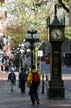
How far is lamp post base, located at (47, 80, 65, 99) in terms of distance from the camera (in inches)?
1166

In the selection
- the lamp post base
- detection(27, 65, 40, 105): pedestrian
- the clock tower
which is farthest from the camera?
the clock tower

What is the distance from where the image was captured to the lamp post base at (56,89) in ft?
97.2

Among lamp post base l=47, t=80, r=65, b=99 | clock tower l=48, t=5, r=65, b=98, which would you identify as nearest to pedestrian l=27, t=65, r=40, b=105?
lamp post base l=47, t=80, r=65, b=99

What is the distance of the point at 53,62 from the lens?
99.7 ft

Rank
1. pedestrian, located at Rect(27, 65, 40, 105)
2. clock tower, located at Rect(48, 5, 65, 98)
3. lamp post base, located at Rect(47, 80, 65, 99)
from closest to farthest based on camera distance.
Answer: pedestrian, located at Rect(27, 65, 40, 105) → lamp post base, located at Rect(47, 80, 65, 99) → clock tower, located at Rect(48, 5, 65, 98)

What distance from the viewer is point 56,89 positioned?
2970cm

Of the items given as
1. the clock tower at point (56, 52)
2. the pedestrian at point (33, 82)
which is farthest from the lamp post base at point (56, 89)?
the pedestrian at point (33, 82)

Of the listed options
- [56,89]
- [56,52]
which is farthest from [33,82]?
[56,52]

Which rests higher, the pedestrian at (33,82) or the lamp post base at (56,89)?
the pedestrian at (33,82)

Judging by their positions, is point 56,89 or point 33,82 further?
point 56,89

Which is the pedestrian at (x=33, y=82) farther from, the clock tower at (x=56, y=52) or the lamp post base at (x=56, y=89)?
the clock tower at (x=56, y=52)

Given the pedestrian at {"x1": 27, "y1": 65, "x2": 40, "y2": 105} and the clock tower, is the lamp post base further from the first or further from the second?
the pedestrian at {"x1": 27, "y1": 65, "x2": 40, "y2": 105}

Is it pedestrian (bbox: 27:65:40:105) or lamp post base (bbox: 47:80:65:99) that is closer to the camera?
pedestrian (bbox: 27:65:40:105)

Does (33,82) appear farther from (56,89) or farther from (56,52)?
(56,52)
